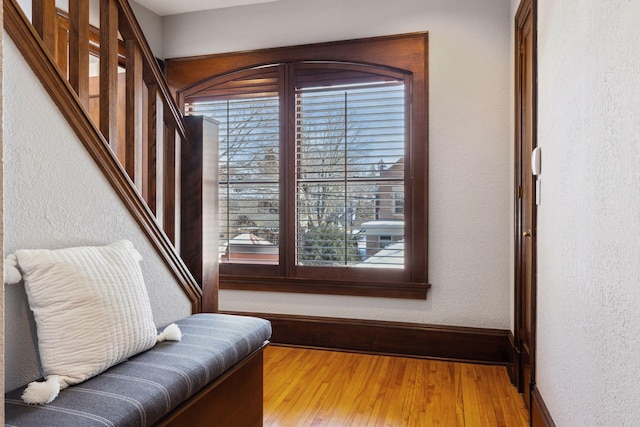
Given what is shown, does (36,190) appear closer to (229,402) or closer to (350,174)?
(229,402)

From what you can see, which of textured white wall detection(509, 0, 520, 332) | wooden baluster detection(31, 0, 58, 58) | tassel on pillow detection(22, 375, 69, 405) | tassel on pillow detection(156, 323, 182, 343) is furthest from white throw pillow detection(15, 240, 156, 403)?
textured white wall detection(509, 0, 520, 332)

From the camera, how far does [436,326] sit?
321cm

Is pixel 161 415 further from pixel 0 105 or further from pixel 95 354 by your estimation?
pixel 0 105

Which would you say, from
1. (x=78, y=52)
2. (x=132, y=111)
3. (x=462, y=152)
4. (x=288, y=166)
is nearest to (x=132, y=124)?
(x=132, y=111)

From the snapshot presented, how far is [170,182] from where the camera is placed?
7.72ft

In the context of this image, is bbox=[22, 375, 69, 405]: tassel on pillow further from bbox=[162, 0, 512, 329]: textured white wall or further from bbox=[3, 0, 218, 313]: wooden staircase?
bbox=[162, 0, 512, 329]: textured white wall

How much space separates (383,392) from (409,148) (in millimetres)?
1636

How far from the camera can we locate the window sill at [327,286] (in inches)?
128

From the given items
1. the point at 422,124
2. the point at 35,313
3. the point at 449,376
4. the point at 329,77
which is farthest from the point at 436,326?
the point at 35,313

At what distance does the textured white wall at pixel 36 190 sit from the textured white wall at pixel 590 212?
1.67 meters

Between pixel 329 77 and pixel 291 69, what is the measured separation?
0.31 m

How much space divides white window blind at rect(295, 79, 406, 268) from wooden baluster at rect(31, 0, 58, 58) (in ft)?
6.70

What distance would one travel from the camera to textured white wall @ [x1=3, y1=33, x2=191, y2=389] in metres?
1.40

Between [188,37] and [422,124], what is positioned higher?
[188,37]
